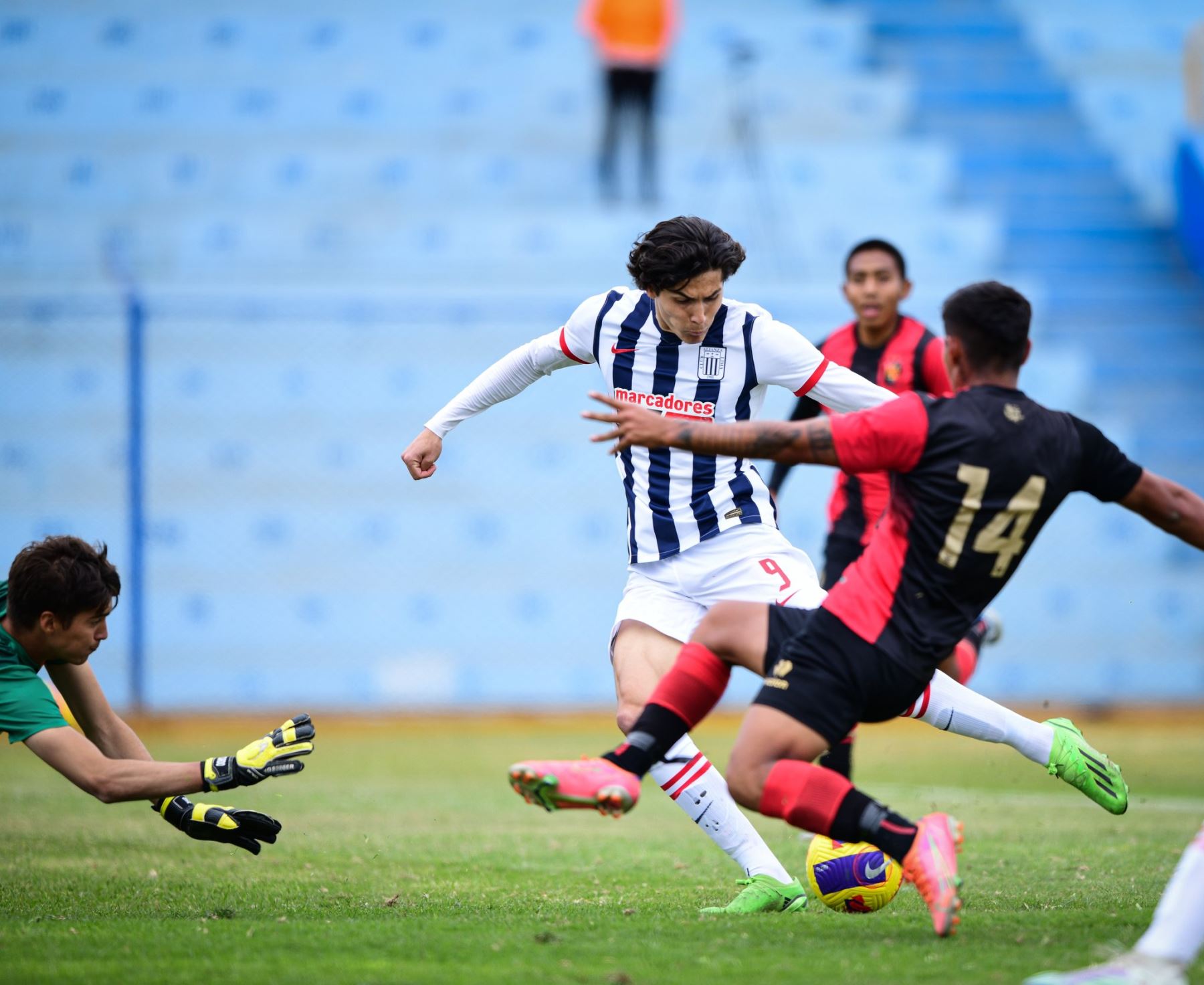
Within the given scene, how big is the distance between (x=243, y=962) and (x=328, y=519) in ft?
34.0

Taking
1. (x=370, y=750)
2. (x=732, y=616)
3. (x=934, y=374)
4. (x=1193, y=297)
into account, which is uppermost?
(x=1193, y=297)

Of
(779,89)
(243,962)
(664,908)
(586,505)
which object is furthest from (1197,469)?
(243,962)

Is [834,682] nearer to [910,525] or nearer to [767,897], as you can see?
[910,525]

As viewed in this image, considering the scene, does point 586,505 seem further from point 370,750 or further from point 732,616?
point 732,616

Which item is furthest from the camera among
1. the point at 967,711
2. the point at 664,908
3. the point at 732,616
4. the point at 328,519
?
the point at 328,519

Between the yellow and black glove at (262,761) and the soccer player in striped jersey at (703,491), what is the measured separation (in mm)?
1159

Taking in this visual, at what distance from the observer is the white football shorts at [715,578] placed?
A: 5.27 m

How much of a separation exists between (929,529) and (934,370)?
306cm

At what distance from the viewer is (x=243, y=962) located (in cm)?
395

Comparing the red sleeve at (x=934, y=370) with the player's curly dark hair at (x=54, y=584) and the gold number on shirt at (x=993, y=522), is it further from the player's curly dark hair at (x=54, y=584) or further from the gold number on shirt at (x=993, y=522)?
the player's curly dark hair at (x=54, y=584)

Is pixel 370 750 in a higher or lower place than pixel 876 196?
lower

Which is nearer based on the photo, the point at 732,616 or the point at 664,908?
the point at 732,616

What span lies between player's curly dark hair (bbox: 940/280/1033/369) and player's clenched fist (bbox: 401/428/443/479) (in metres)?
Result: 2.23

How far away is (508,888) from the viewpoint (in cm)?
551
